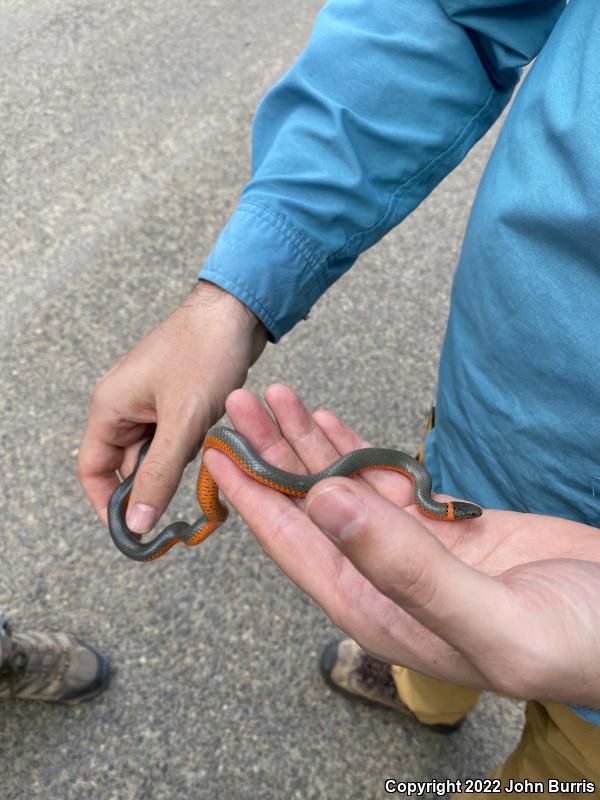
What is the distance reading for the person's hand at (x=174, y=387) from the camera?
196 cm

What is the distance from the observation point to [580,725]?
182 centimetres

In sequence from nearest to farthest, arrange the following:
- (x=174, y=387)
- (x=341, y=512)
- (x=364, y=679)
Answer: (x=341, y=512) → (x=174, y=387) → (x=364, y=679)

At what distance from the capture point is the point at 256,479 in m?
1.86

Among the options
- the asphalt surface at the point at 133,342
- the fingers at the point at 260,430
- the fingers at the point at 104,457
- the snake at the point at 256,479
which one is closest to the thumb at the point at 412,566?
the snake at the point at 256,479

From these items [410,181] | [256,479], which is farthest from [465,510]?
[410,181]

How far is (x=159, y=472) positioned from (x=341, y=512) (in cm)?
91

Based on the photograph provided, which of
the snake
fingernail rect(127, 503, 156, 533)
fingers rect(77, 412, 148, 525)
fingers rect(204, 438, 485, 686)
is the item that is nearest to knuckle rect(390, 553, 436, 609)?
fingers rect(204, 438, 485, 686)

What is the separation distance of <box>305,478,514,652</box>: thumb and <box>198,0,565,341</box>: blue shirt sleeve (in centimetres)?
103

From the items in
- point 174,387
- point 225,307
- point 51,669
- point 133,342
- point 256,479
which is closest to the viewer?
point 256,479

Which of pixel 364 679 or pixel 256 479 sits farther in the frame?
pixel 364 679

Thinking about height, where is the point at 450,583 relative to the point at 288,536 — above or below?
above

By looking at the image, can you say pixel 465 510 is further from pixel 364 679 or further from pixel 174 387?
pixel 364 679

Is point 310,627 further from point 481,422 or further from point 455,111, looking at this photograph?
point 455,111

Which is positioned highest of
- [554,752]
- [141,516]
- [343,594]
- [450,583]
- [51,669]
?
[450,583]
